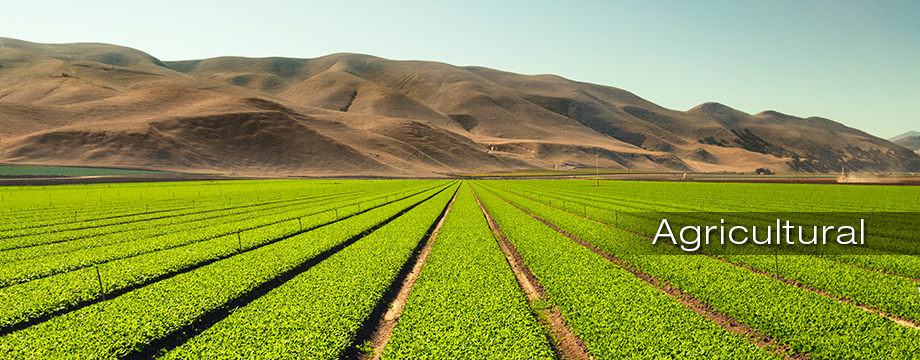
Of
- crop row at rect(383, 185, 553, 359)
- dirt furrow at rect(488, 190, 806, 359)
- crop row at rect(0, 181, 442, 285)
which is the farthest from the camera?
crop row at rect(0, 181, 442, 285)

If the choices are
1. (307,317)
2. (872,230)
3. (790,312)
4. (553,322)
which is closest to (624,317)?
(553,322)

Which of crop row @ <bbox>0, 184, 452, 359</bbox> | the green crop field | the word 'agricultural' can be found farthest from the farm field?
the green crop field

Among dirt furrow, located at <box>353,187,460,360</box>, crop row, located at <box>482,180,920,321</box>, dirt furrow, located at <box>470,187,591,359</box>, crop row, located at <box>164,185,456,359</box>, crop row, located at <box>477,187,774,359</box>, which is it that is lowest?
dirt furrow, located at <box>353,187,460,360</box>

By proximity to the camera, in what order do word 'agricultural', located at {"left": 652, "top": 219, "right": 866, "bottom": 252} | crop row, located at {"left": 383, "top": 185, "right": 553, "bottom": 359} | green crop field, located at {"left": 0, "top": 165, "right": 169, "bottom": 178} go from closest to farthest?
crop row, located at {"left": 383, "top": 185, "right": 553, "bottom": 359}
word 'agricultural', located at {"left": 652, "top": 219, "right": 866, "bottom": 252}
green crop field, located at {"left": 0, "top": 165, "right": 169, "bottom": 178}

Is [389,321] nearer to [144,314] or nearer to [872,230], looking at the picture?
[144,314]

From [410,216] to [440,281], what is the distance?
13.0m

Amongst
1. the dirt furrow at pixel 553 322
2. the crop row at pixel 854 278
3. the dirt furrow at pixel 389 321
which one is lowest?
the dirt furrow at pixel 389 321

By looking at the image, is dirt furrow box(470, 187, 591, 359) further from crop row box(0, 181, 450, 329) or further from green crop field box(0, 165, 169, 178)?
green crop field box(0, 165, 169, 178)

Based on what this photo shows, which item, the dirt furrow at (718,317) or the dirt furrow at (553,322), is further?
the dirt furrow at (553,322)

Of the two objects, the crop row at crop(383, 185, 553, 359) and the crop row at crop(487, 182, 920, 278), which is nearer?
the crop row at crop(383, 185, 553, 359)

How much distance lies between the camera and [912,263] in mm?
11672

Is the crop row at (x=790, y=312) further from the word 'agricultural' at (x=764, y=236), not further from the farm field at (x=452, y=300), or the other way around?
the word 'agricultural' at (x=764, y=236)

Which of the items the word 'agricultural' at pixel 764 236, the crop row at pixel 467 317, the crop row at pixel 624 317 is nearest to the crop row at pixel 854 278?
the word 'agricultural' at pixel 764 236

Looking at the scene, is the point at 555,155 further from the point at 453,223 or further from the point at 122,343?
the point at 122,343
